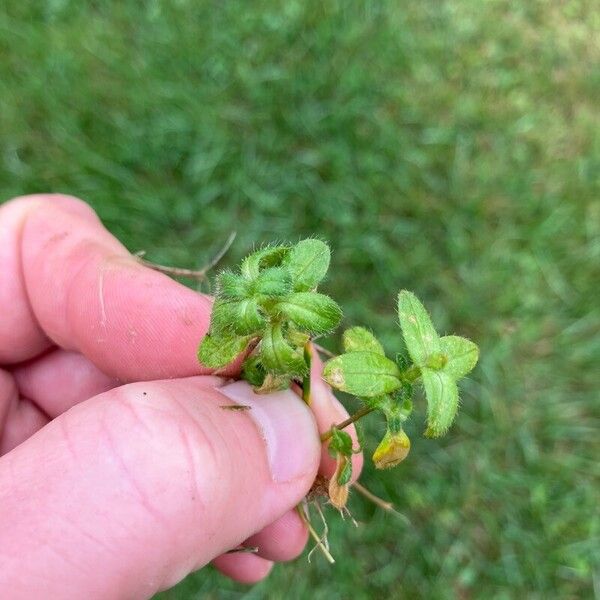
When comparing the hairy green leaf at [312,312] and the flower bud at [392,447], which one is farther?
the flower bud at [392,447]

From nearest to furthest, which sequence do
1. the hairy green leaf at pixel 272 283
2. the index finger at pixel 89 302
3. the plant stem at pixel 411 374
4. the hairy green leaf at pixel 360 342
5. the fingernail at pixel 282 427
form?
the hairy green leaf at pixel 272 283
the plant stem at pixel 411 374
the hairy green leaf at pixel 360 342
the fingernail at pixel 282 427
the index finger at pixel 89 302

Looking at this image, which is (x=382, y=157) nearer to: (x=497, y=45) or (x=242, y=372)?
(x=497, y=45)

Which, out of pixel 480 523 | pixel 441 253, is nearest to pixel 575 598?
pixel 480 523

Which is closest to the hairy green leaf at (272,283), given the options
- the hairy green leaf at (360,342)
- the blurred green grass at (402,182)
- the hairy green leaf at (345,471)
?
the hairy green leaf at (360,342)

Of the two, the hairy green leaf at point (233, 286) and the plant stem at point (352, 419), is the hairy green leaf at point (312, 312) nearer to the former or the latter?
the hairy green leaf at point (233, 286)

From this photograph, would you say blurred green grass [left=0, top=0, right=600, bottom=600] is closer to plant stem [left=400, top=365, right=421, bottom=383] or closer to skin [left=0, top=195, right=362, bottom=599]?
skin [left=0, top=195, right=362, bottom=599]
